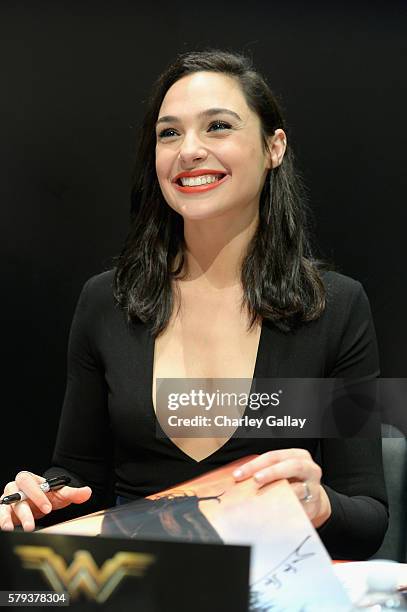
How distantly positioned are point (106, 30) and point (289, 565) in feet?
5.54

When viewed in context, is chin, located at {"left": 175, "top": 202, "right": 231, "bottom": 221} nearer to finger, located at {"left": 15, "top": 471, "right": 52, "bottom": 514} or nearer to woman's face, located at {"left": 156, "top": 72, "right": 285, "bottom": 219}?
woman's face, located at {"left": 156, "top": 72, "right": 285, "bottom": 219}

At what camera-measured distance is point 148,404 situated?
5.57 feet

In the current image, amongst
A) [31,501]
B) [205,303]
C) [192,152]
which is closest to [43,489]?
[31,501]

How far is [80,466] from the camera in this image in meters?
1.81

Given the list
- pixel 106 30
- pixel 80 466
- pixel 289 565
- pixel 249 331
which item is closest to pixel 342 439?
pixel 249 331

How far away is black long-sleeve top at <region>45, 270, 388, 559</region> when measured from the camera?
163cm

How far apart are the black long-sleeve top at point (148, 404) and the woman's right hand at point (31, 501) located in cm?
34

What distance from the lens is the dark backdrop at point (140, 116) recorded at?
7.09ft

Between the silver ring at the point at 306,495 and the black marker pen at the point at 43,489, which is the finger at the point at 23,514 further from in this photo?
the silver ring at the point at 306,495

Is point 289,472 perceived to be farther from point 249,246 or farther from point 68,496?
point 249,246

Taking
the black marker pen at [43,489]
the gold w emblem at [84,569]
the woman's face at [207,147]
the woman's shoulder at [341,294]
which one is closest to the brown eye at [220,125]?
the woman's face at [207,147]

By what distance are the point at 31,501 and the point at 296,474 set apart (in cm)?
46

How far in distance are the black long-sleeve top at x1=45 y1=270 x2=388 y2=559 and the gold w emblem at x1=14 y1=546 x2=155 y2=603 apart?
33.3 inches

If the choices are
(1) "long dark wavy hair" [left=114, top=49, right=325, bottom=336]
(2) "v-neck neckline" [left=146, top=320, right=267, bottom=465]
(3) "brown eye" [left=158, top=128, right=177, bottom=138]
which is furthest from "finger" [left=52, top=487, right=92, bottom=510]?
(3) "brown eye" [left=158, top=128, right=177, bottom=138]
